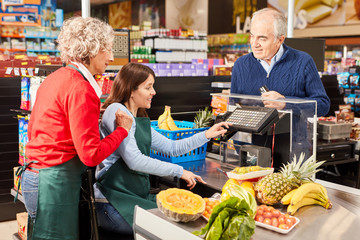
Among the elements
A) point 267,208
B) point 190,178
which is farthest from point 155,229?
point 190,178

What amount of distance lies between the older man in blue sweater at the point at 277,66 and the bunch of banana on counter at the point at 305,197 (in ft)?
3.13

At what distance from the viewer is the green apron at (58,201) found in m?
2.17

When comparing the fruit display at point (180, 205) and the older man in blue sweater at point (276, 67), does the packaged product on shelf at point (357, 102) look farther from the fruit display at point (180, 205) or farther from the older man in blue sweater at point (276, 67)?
the fruit display at point (180, 205)

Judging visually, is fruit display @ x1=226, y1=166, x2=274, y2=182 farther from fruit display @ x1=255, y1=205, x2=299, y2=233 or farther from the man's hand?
the man's hand

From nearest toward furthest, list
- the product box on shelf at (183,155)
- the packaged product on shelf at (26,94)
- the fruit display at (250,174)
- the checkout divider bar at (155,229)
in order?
the checkout divider bar at (155,229)
the fruit display at (250,174)
the product box on shelf at (183,155)
the packaged product on shelf at (26,94)

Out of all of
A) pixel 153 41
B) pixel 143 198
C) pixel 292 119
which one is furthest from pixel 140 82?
pixel 153 41

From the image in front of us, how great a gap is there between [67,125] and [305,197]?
1.21m

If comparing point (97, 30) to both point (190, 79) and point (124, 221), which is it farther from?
point (190, 79)

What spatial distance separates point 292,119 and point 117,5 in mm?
17846

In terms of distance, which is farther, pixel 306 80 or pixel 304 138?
pixel 306 80

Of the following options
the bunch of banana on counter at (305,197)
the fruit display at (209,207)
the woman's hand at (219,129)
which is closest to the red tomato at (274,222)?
the bunch of banana on counter at (305,197)

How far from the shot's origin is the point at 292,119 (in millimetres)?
2338

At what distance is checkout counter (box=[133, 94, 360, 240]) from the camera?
163 centimetres

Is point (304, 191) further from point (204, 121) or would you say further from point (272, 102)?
point (204, 121)
